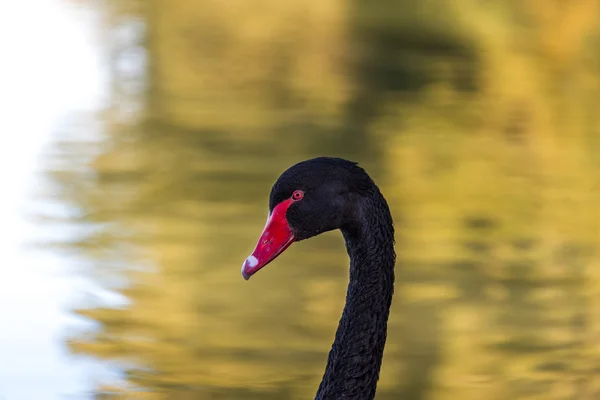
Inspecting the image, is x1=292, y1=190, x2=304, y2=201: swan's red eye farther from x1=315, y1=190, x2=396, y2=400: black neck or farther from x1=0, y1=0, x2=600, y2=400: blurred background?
x1=0, y1=0, x2=600, y2=400: blurred background

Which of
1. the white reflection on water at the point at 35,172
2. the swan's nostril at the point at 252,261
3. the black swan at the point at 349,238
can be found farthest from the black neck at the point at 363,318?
the white reflection on water at the point at 35,172

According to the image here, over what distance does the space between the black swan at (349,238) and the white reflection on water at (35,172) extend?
1.64 metres

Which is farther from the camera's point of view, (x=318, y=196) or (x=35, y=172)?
(x=35, y=172)

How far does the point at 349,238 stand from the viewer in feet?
9.17

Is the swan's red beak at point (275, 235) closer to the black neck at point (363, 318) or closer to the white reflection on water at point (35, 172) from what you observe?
the black neck at point (363, 318)

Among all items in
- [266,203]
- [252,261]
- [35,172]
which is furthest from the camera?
[35,172]

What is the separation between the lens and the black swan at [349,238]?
106 inches

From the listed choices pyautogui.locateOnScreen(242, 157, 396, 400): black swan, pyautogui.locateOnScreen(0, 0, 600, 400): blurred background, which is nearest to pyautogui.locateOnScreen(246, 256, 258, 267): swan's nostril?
pyautogui.locateOnScreen(242, 157, 396, 400): black swan

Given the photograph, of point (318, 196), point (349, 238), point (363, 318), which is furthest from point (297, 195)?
point (363, 318)

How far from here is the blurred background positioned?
14.6 feet

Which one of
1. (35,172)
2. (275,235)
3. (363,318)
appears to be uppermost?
(35,172)

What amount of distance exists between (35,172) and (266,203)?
5.35ft

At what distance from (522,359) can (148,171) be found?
317cm

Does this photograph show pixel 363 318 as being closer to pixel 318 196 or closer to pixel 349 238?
pixel 349 238
